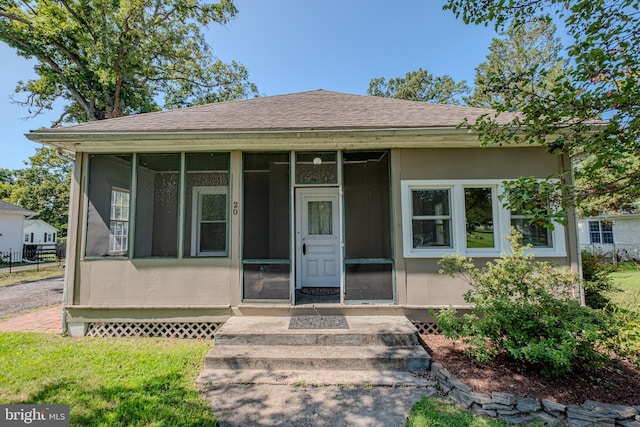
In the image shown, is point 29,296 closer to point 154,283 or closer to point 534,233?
point 154,283

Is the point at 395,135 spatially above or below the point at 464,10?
below

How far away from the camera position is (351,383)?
3168 mm

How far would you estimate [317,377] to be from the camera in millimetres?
3275

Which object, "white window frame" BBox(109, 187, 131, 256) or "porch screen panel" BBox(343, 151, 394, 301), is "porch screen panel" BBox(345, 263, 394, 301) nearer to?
"porch screen panel" BBox(343, 151, 394, 301)

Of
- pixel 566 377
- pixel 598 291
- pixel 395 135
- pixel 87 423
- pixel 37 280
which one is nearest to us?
pixel 87 423

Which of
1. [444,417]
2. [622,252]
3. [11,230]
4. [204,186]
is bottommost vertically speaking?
[444,417]

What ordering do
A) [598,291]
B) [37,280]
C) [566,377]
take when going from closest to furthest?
1. [566,377]
2. [598,291]
3. [37,280]

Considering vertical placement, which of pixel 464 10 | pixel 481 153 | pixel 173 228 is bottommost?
pixel 173 228

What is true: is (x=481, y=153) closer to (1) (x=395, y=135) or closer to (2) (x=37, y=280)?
(1) (x=395, y=135)

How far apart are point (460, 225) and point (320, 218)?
279 centimetres

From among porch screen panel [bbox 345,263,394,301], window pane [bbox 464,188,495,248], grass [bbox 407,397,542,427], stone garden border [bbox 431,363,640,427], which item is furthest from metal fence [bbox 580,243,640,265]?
grass [bbox 407,397,542,427]

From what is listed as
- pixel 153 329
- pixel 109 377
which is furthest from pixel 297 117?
pixel 109 377

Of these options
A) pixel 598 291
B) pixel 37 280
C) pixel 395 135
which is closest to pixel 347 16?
pixel 395 135

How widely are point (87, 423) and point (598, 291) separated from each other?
7.46 metres
